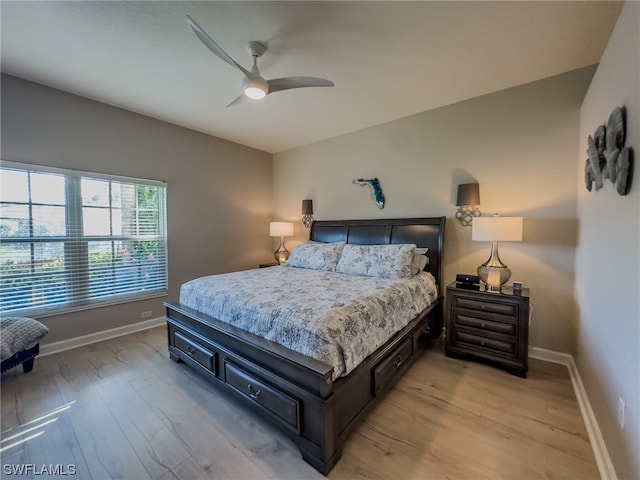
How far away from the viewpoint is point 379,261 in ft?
10.1

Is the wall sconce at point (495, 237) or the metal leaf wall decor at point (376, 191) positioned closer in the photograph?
the wall sconce at point (495, 237)

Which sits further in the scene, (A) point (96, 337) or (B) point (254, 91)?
(A) point (96, 337)

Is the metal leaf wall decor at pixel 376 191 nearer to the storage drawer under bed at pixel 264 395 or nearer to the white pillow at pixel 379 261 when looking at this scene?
the white pillow at pixel 379 261

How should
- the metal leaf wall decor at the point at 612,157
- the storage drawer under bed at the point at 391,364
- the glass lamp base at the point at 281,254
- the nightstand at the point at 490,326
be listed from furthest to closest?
1. the glass lamp base at the point at 281,254
2. the nightstand at the point at 490,326
3. the storage drawer under bed at the point at 391,364
4. the metal leaf wall decor at the point at 612,157

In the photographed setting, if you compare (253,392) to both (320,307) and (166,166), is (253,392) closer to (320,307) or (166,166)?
(320,307)

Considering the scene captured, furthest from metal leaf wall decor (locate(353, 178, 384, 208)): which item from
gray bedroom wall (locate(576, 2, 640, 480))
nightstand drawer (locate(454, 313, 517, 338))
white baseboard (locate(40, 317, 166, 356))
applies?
white baseboard (locate(40, 317, 166, 356))

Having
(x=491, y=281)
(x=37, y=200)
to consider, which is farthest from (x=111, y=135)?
(x=491, y=281)

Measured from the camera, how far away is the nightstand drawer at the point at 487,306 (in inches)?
96.7

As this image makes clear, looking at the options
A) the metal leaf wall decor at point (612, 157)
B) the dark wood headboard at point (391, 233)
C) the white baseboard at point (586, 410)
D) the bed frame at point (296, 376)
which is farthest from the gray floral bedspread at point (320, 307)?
the metal leaf wall decor at point (612, 157)

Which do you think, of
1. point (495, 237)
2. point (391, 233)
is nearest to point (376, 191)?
point (391, 233)

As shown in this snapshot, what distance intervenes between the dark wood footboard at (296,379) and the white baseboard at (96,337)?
152 centimetres

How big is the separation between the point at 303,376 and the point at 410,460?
79 centimetres

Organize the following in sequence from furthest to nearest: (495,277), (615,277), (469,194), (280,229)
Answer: (280,229) → (469,194) → (495,277) → (615,277)

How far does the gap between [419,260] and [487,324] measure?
0.92m
